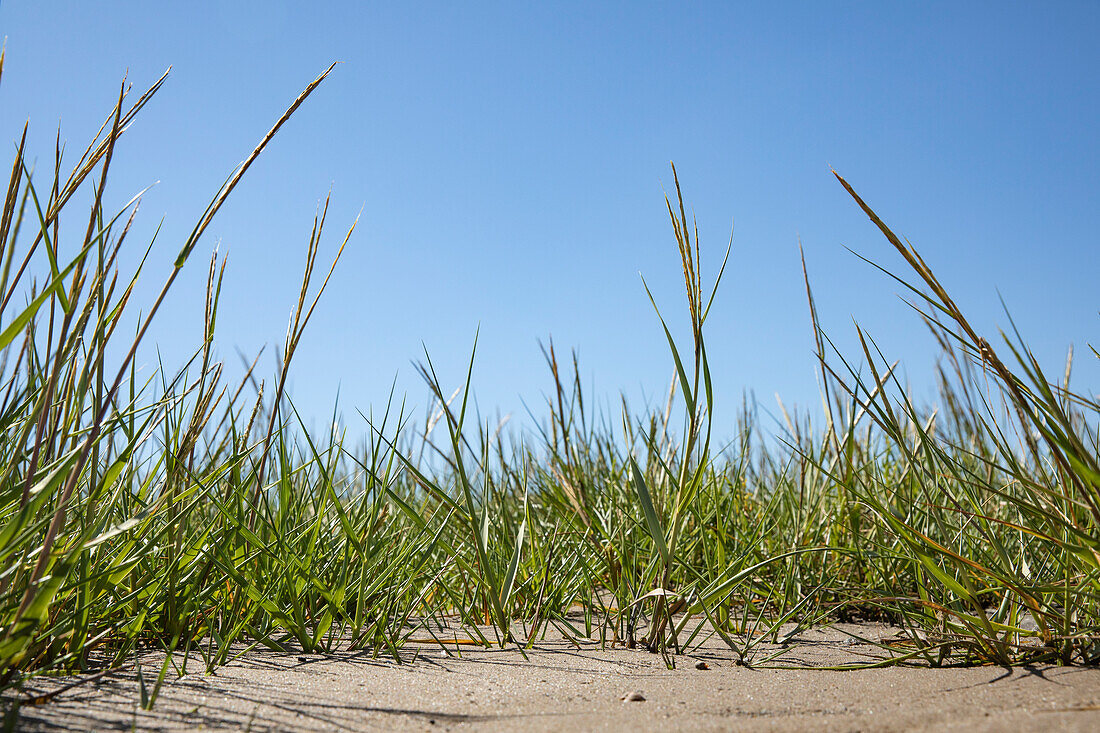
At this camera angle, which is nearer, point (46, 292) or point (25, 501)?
point (46, 292)

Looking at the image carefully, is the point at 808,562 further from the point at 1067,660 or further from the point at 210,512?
the point at 210,512

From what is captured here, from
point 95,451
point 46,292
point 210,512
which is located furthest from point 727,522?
point 46,292

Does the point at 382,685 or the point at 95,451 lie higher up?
the point at 95,451

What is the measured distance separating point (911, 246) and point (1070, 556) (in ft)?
2.09

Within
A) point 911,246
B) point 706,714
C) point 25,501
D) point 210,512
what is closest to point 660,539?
point 706,714

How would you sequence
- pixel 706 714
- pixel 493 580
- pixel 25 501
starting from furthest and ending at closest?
pixel 493 580 → pixel 706 714 → pixel 25 501

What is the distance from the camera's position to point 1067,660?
1.24m

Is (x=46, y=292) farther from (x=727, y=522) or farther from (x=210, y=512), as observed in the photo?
(x=727, y=522)

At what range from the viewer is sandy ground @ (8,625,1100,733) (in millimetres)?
986

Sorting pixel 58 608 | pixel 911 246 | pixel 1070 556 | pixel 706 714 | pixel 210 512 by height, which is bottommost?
pixel 706 714

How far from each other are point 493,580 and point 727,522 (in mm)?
980

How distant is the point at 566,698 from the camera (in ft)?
3.84

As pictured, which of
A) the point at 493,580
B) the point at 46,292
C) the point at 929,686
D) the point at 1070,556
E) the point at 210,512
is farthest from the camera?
the point at 210,512

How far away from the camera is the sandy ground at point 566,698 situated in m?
0.99
